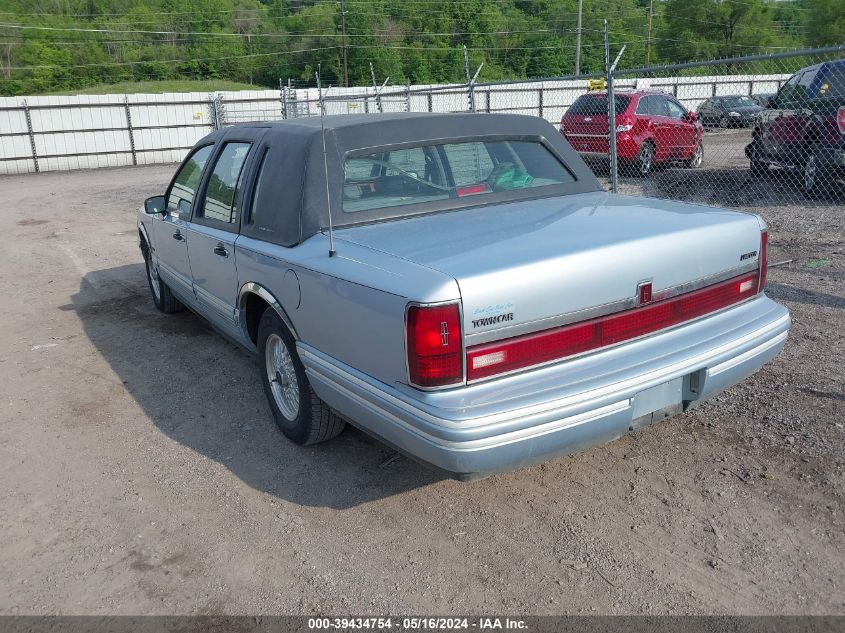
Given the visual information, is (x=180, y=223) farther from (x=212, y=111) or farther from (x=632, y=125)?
(x=212, y=111)

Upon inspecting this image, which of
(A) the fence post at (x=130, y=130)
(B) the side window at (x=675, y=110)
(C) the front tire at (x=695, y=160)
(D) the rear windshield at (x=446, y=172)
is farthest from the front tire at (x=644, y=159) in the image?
(A) the fence post at (x=130, y=130)

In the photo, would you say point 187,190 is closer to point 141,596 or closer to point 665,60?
point 141,596

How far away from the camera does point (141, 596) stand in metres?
2.97

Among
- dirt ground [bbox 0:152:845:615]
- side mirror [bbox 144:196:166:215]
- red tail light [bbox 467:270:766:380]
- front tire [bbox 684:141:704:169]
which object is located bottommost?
dirt ground [bbox 0:152:845:615]

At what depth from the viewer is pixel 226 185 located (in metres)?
4.65

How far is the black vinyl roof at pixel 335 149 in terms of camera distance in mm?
3756

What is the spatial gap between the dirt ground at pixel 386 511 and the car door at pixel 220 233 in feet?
2.05

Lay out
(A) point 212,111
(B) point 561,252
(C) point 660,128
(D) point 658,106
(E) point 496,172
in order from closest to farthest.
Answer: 1. (B) point 561,252
2. (E) point 496,172
3. (C) point 660,128
4. (D) point 658,106
5. (A) point 212,111

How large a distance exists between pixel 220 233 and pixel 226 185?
1.07ft

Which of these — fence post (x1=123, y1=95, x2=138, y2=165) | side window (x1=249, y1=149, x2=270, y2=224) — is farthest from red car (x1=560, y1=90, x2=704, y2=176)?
fence post (x1=123, y1=95, x2=138, y2=165)

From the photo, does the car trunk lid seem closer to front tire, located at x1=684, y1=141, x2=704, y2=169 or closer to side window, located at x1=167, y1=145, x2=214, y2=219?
side window, located at x1=167, y1=145, x2=214, y2=219

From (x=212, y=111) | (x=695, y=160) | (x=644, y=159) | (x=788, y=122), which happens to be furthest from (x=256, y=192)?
(x=212, y=111)

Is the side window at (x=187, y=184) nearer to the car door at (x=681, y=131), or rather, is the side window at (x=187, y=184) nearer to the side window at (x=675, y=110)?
the car door at (x=681, y=131)

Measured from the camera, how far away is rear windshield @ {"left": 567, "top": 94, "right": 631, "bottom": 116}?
13.0 meters
